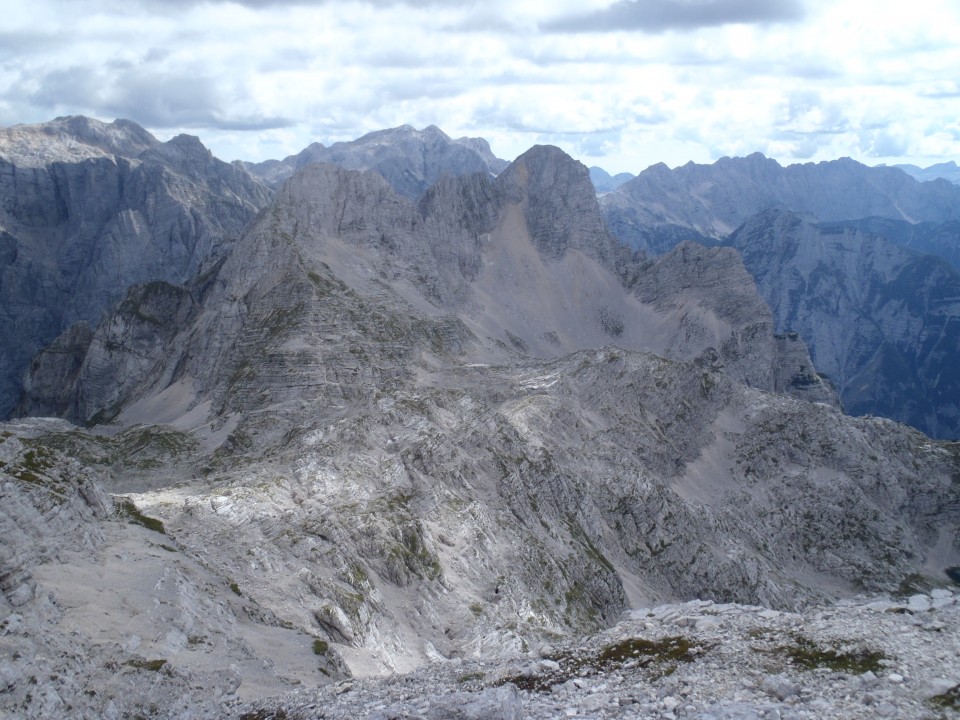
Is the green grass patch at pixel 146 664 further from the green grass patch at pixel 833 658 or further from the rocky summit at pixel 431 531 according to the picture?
the green grass patch at pixel 833 658

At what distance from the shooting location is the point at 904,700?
98.6ft

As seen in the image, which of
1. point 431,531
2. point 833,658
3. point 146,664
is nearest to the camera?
point 833,658

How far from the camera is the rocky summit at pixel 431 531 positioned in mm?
32938

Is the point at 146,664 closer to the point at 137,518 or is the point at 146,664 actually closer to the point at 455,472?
the point at 137,518

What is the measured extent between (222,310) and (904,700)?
153565mm

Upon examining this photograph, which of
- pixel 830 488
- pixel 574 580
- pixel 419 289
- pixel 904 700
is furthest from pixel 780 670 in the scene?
pixel 419 289

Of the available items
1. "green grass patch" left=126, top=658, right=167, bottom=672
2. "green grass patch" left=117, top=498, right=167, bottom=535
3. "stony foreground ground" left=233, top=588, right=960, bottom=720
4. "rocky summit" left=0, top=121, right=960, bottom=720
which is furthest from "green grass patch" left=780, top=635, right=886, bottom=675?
"green grass patch" left=117, top=498, right=167, bottom=535

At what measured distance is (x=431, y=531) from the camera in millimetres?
77188

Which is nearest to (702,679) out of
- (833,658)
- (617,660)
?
(617,660)

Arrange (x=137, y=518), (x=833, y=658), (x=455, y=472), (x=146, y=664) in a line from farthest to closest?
(x=455, y=472)
(x=137, y=518)
(x=146, y=664)
(x=833, y=658)

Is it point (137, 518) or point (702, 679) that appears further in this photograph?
point (137, 518)

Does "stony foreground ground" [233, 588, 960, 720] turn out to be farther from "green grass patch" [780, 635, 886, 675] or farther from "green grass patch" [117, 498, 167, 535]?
"green grass patch" [117, 498, 167, 535]

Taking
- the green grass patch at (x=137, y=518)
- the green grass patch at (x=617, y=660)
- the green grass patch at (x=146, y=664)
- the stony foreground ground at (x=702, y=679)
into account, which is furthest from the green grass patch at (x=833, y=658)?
the green grass patch at (x=137, y=518)

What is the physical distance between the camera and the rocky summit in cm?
3294
